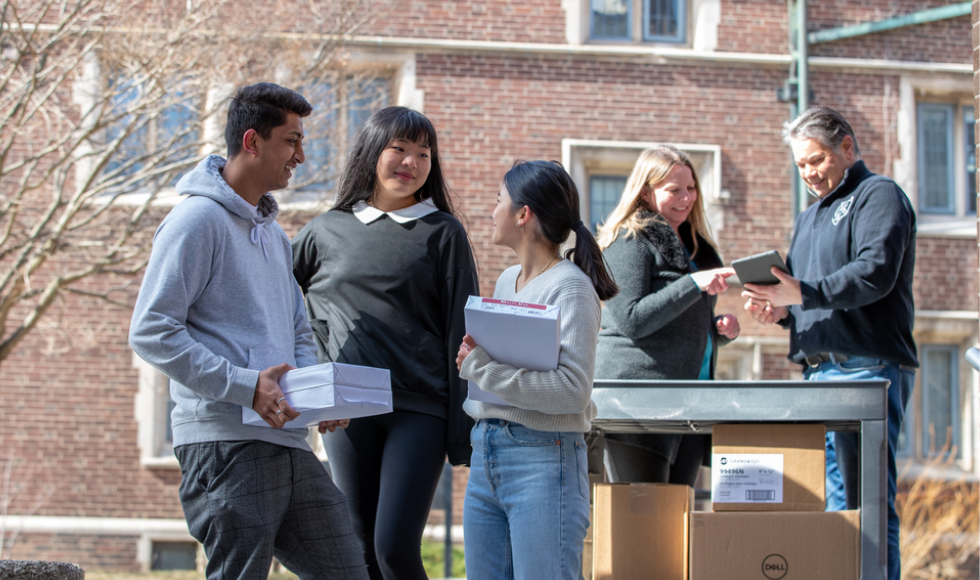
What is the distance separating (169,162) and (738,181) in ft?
19.0

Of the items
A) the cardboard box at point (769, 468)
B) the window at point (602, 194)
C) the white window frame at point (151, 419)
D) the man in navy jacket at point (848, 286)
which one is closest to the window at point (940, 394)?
the window at point (602, 194)

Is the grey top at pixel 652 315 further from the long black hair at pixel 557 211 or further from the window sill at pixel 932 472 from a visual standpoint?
the window sill at pixel 932 472

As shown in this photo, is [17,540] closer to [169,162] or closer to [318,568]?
[169,162]

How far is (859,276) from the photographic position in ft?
11.0

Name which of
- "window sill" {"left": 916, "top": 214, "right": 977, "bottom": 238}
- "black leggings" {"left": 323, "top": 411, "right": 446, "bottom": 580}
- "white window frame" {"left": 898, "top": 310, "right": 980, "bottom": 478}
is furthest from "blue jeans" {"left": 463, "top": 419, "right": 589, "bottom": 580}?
"window sill" {"left": 916, "top": 214, "right": 977, "bottom": 238}

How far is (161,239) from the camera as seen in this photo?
7.45ft

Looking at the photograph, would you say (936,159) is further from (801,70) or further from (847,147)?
(847,147)

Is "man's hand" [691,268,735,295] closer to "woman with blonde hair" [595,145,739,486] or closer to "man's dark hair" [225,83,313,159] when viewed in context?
"woman with blonde hair" [595,145,739,486]

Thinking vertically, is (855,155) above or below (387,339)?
above

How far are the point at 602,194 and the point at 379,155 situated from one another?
7.69 m

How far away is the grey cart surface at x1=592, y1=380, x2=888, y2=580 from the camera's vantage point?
9.49 feet

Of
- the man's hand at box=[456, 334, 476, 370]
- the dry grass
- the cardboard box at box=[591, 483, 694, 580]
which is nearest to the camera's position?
the man's hand at box=[456, 334, 476, 370]

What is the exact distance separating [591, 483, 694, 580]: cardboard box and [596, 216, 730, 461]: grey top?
40cm

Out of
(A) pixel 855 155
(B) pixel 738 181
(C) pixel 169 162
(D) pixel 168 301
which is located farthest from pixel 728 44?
(D) pixel 168 301
